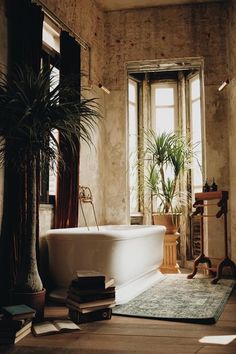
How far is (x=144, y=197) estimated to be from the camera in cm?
700

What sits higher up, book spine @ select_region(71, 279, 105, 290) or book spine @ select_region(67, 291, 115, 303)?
book spine @ select_region(71, 279, 105, 290)

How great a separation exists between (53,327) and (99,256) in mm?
953

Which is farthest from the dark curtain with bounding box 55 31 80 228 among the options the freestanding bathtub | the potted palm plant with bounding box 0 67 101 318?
the potted palm plant with bounding box 0 67 101 318

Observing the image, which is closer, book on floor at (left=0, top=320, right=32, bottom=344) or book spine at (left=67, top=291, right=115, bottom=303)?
book on floor at (left=0, top=320, right=32, bottom=344)

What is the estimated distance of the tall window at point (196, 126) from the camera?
265 inches

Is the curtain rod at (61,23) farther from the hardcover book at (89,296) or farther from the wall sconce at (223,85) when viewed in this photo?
the hardcover book at (89,296)

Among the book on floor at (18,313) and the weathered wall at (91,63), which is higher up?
the weathered wall at (91,63)

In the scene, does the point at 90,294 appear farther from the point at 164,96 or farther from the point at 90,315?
the point at 164,96

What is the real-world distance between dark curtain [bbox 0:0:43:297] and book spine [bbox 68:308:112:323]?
60cm

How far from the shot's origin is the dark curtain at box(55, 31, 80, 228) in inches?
174

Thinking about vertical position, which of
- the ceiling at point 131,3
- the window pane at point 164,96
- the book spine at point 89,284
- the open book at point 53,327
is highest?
the ceiling at point 131,3

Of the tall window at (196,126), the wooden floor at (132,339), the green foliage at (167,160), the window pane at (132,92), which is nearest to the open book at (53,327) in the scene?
the wooden floor at (132,339)

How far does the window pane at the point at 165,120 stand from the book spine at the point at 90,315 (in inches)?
175

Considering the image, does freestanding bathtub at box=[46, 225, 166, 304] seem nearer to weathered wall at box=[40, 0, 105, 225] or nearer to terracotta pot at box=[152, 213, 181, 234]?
weathered wall at box=[40, 0, 105, 225]
